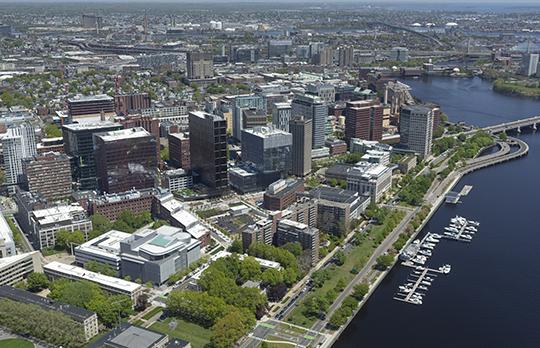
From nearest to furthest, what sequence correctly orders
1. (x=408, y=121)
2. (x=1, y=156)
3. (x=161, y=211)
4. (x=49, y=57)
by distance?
1. (x=161, y=211)
2. (x=1, y=156)
3. (x=408, y=121)
4. (x=49, y=57)

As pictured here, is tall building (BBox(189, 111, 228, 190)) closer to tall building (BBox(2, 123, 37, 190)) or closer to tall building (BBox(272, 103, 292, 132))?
tall building (BBox(272, 103, 292, 132))

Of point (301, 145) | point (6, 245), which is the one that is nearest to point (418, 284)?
point (301, 145)

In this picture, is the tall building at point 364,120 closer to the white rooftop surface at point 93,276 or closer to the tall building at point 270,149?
the tall building at point 270,149

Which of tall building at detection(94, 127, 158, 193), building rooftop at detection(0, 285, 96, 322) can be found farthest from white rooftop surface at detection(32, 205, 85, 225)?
building rooftop at detection(0, 285, 96, 322)

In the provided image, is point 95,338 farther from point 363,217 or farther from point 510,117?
point 510,117

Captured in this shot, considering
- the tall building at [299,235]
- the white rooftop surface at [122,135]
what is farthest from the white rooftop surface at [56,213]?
the tall building at [299,235]

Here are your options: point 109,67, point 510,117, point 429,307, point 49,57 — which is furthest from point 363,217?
point 49,57
